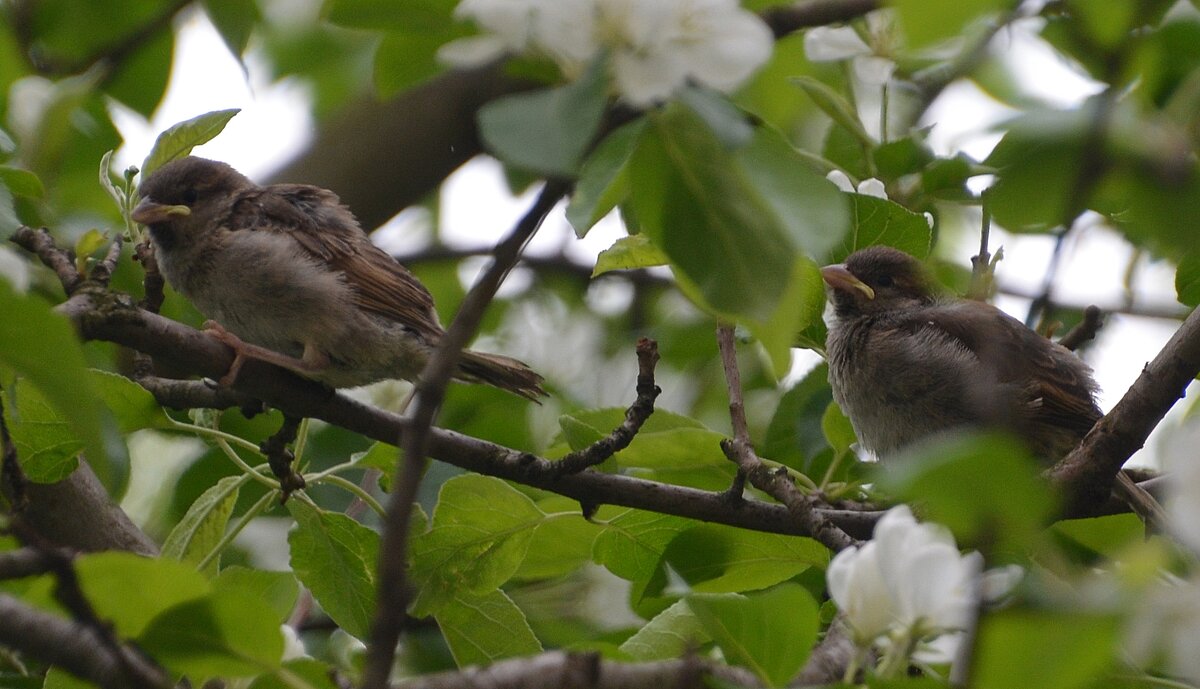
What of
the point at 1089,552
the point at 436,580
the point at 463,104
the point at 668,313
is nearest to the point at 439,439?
the point at 436,580

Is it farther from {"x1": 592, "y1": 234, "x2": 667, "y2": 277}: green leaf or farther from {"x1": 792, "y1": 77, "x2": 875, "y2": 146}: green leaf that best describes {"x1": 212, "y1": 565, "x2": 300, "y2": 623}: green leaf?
{"x1": 792, "y1": 77, "x2": 875, "y2": 146}: green leaf

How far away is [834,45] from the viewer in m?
3.75

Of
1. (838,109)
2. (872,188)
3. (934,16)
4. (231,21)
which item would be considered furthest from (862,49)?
(934,16)

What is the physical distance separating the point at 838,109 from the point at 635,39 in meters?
2.15

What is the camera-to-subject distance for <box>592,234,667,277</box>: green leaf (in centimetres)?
272

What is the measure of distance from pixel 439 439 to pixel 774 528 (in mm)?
821

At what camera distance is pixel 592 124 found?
1364mm

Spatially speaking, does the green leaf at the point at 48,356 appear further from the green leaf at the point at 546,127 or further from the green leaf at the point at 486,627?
the green leaf at the point at 486,627

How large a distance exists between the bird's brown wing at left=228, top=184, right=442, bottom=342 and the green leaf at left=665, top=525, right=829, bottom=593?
154 cm

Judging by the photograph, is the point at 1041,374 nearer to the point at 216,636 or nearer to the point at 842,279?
the point at 842,279

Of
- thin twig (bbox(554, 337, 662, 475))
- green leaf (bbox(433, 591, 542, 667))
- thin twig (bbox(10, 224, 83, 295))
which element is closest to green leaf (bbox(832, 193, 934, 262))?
thin twig (bbox(554, 337, 662, 475))

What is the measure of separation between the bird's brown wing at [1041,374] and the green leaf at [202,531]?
2.36 m

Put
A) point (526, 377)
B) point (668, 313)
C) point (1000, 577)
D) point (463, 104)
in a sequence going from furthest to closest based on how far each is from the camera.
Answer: point (668, 313), point (463, 104), point (526, 377), point (1000, 577)

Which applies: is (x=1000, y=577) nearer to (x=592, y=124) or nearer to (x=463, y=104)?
(x=592, y=124)
